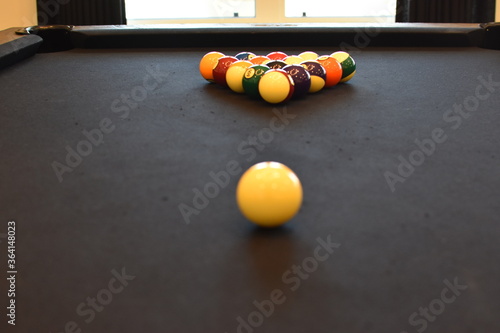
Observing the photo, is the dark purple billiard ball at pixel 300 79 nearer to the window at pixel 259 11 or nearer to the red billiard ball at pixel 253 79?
the red billiard ball at pixel 253 79

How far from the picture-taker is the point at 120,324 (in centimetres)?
69

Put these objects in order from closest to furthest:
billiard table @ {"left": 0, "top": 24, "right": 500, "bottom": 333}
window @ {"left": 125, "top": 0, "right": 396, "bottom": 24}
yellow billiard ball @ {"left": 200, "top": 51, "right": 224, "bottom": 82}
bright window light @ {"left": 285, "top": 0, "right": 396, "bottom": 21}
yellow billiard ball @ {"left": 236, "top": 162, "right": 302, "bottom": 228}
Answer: billiard table @ {"left": 0, "top": 24, "right": 500, "bottom": 333}
yellow billiard ball @ {"left": 236, "top": 162, "right": 302, "bottom": 228}
yellow billiard ball @ {"left": 200, "top": 51, "right": 224, "bottom": 82}
window @ {"left": 125, "top": 0, "right": 396, "bottom": 24}
bright window light @ {"left": 285, "top": 0, "right": 396, "bottom": 21}

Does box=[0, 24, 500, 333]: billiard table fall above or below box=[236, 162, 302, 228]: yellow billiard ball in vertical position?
below

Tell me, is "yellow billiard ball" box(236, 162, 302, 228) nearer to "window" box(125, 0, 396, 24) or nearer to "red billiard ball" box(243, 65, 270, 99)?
"red billiard ball" box(243, 65, 270, 99)

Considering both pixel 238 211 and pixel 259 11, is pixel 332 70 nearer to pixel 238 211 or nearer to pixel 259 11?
pixel 238 211

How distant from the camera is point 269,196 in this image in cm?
94

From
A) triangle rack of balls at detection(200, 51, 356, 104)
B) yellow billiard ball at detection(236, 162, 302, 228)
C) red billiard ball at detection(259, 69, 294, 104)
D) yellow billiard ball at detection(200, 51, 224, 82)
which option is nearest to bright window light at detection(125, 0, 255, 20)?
triangle rack of balls at detection(200, 51, 356, 104)

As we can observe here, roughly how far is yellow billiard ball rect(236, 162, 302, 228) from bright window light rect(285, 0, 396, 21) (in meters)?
4.60

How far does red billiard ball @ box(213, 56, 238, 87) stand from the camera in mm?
2059

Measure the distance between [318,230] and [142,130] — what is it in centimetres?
72

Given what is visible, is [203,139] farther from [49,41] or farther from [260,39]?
[49,41]

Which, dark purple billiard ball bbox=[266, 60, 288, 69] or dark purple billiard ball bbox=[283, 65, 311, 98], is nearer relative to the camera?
dark purple billiard ball bbox=[283, 65, 311, 98]

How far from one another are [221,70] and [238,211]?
1.11 metres

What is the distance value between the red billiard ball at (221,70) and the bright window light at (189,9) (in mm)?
3353
